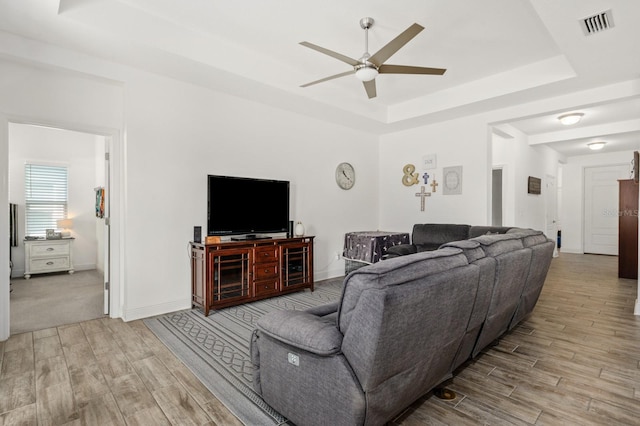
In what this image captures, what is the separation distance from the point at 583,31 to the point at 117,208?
14.9 feet

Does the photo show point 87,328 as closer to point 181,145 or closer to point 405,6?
point 181,145

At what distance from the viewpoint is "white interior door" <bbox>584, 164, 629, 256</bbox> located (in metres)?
8.12

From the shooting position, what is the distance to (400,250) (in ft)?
16.0

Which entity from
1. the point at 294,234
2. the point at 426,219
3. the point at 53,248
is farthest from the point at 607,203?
the point at 53,248

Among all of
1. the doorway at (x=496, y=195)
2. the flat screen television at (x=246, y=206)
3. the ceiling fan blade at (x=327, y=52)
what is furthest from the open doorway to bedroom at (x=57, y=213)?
the doorway at (x=496, y=195)

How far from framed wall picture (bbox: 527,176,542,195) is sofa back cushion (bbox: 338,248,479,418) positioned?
243 inches

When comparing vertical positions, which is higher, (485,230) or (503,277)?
(485,230)

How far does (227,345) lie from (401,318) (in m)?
1.95

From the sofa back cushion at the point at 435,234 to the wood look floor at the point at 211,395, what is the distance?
5.14ft

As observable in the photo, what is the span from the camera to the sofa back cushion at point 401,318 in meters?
1.35

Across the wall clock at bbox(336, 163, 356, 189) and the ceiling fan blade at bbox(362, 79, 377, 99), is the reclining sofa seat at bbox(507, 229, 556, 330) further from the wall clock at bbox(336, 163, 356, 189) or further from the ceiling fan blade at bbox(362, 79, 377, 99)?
the wall clock at bbox(336, 163, 356, 189)

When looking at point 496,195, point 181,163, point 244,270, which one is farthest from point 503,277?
point 496,195

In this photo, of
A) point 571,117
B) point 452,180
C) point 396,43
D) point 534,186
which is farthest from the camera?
point 534,186

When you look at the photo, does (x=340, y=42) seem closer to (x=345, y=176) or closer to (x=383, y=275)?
(x=345, y=176)
